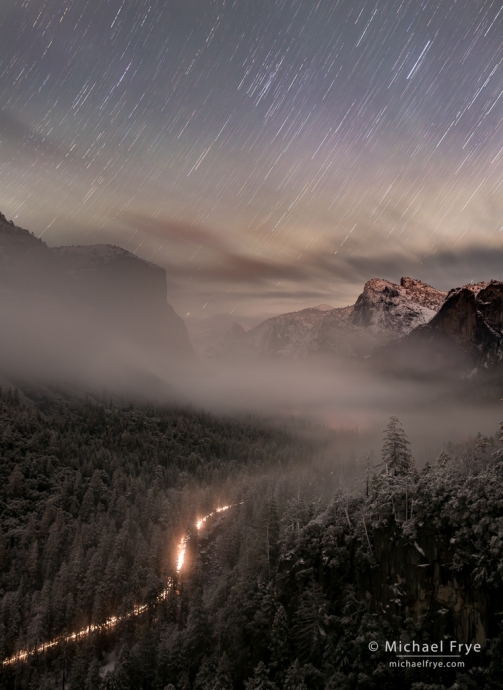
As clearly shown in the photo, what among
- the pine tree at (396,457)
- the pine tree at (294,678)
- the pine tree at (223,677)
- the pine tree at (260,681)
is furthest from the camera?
the pine tree at (396,457)

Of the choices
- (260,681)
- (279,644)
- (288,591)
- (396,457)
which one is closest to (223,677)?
(260,681)

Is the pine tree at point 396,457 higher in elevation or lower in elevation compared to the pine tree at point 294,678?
higher

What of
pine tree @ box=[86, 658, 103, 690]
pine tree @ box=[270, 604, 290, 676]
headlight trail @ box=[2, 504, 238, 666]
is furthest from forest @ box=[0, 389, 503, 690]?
headlight trail @ box=[2, 504, 238, 666]

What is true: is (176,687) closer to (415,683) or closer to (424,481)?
(415,683)

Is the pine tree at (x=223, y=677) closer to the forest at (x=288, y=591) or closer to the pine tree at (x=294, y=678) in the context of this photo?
the forest at (x=288, y=591)

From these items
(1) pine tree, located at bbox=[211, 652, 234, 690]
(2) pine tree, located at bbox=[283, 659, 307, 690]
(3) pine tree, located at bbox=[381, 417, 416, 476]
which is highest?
(3) pine tree, located at bbox=[381, 417, 416, 476]

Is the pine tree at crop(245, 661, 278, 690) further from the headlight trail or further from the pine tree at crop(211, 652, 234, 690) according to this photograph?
the headlight trail

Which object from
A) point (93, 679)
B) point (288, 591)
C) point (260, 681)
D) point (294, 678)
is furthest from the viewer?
point (93, 679)

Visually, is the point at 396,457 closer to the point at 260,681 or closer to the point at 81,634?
the point at 260,681

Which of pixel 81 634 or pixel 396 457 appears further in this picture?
pixel 81 634

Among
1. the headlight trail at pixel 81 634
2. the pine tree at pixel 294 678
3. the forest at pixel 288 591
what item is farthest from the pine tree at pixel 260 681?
the headlight trail at pixel 81 634

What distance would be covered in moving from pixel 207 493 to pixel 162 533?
39012mm

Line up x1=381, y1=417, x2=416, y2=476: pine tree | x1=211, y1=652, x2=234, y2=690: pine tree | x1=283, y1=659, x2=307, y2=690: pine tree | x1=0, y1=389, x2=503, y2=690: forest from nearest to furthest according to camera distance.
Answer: x1=0, y1=389, x2=503, y2=690: forest → x1=283, y1=659, x2=307, y2=690: pine tree → x1=211, y1=652, x2=234, y2=690: pine tree → x1=381, y1=417, x2=416, y2=476: pine tree

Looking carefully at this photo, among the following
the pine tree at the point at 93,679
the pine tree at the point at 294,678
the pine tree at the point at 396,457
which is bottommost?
the pine tree at the point at 93,679
